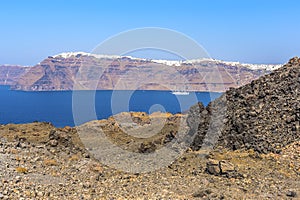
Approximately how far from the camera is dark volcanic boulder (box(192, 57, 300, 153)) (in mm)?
16016

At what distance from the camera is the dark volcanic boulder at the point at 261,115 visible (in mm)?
16016

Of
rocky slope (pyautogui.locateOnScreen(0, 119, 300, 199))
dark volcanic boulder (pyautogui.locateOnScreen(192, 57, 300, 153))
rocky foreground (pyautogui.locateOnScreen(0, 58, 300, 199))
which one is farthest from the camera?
dark volcanic boulder (pyautogui.locateOnScreen(192, 57, 300, 153))

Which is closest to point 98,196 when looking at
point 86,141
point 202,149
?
point 202,149

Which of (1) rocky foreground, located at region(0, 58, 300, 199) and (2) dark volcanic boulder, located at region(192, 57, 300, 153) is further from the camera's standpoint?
(2) dark volcanic boulder, located at region(192, 57, 300, 153)

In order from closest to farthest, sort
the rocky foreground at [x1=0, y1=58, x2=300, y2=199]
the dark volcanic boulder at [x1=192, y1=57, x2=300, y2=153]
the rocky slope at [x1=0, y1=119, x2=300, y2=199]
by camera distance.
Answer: the rocky slope at [x1=0, y1=119, x2=300, y2=199]
the rocky foreground at [x1=0, y1=58, x2=300, y2=199]
the dark volcanic boulder at [x1=192, y1=57, x2=300, y2=153]

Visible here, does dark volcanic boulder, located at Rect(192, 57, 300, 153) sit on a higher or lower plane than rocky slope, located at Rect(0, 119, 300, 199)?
higher

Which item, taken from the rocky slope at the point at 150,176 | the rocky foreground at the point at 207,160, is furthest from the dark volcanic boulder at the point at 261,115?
the rocky slope at the point at 150,176

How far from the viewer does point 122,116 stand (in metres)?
34.2

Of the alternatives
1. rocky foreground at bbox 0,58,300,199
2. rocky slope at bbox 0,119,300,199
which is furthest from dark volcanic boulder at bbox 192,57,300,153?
rocky slope at bbox 0,119,300,199

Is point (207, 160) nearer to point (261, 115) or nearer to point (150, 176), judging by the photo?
point (150, 176)

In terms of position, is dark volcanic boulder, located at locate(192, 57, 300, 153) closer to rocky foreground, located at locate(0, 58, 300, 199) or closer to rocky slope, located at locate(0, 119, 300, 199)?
rocky foreground, located at locate(0, 58, 300, 199)

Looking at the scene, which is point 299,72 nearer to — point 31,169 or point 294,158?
point 294,158

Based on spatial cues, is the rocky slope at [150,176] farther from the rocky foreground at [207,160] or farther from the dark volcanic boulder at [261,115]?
the dark volcanic boulder at [261,115]

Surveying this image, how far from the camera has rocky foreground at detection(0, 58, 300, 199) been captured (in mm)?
10734
